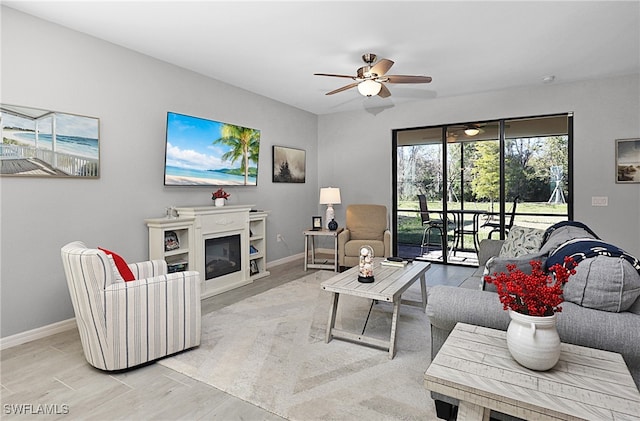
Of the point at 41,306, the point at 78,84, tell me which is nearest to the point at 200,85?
the point at 78,84

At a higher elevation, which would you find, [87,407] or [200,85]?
[200,85]

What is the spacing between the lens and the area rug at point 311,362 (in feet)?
6.47

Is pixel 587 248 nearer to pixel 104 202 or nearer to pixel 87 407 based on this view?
pixel 87 407

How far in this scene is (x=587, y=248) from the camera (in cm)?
182

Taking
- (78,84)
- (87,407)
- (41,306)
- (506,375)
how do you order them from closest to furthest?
(506,375), (87,407), (41,306), (78,84)

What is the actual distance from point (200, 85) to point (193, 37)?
108cm

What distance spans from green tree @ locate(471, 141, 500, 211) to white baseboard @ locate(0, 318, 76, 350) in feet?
17.8

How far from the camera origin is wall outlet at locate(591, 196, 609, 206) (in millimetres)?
4570

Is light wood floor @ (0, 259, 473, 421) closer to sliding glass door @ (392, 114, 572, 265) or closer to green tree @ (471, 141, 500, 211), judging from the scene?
sliding glass door @ (392, 114, 572, 265)

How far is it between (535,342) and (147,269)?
275cm

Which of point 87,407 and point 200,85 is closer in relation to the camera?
point 87,407

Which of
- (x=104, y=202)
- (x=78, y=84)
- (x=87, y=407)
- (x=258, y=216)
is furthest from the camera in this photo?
(x=258, y=216)

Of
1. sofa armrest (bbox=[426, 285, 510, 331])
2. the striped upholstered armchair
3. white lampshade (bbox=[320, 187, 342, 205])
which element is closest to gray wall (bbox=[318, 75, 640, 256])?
white lampshade (bbox=[320, 187, 342, 205])

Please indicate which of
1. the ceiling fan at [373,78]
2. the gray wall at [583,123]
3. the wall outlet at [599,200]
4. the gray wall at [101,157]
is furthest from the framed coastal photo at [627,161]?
the gray wall at [101,157]
